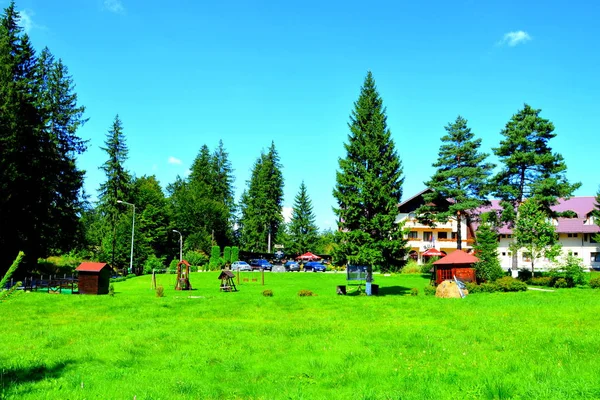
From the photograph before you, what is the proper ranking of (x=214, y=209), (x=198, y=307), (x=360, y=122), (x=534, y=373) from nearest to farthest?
(x=534, y=373) < (x=198, y=307) < (x=360, y=122) < (x=214, y=209)

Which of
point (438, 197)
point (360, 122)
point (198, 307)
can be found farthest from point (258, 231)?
point (198, 307)

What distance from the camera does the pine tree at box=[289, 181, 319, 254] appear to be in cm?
9544

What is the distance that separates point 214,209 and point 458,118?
169 ft

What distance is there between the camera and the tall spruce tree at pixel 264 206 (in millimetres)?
94250

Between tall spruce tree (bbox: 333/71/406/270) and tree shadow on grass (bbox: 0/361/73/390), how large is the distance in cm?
2359

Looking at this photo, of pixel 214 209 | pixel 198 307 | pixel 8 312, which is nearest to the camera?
pixel 8 312

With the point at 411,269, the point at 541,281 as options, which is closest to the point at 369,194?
Answer: the point at 541,281

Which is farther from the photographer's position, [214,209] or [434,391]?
[214,209]

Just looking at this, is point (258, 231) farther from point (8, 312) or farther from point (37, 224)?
point (8, 312)

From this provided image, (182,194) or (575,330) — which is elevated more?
(182,194)

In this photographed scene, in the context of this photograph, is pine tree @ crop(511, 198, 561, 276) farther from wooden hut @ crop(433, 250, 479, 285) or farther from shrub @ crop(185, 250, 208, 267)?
shrub @ crop(185, 250, 208, 267)

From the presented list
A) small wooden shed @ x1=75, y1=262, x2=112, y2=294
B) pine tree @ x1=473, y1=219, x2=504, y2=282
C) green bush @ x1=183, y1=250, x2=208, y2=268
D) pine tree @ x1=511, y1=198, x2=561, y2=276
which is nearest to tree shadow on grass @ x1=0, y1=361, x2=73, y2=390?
small wooden shed @ x1=75, y1=262, x2=112, y2=294

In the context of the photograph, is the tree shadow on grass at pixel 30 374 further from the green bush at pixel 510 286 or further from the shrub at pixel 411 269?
the shrub at pixel 411 269

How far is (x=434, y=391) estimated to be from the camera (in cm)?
918
